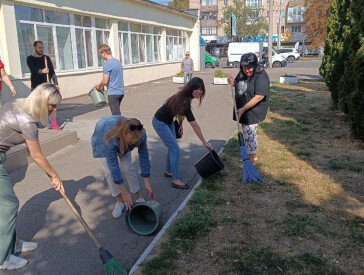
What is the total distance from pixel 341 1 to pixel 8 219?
1252cm

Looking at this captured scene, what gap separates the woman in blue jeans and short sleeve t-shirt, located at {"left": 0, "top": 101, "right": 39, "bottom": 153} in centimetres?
201

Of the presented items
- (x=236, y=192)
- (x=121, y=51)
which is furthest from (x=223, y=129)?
(x=121, y=51)

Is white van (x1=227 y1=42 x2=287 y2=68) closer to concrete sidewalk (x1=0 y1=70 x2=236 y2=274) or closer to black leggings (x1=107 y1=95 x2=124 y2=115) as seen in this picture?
concrete sidewalk (x1=0 y1=70 x2=236 y2=274)

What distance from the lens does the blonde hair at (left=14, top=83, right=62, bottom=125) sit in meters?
2.79

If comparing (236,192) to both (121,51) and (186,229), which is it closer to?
(186,229)

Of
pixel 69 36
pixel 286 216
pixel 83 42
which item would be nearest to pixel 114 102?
pixel 286 216

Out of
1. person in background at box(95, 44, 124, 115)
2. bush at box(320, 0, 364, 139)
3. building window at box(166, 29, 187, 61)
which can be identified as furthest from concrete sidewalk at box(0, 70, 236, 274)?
building window at box(166, 29, 187, 61)

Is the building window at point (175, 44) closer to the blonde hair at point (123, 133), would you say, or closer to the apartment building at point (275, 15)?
→ the blonde hair at point (123, 133)

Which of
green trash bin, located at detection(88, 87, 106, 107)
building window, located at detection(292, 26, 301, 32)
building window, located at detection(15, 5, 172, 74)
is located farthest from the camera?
building window, located at detection(292, 26, 301, 32)

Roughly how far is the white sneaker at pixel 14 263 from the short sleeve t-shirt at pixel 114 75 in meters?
4.07

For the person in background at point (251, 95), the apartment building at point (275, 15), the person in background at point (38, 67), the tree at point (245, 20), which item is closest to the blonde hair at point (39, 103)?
the person in background at point (251, 95)

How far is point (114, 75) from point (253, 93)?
288 cm

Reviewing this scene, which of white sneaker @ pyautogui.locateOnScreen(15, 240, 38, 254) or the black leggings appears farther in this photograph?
the black leggings

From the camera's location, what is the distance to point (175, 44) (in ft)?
89.4
